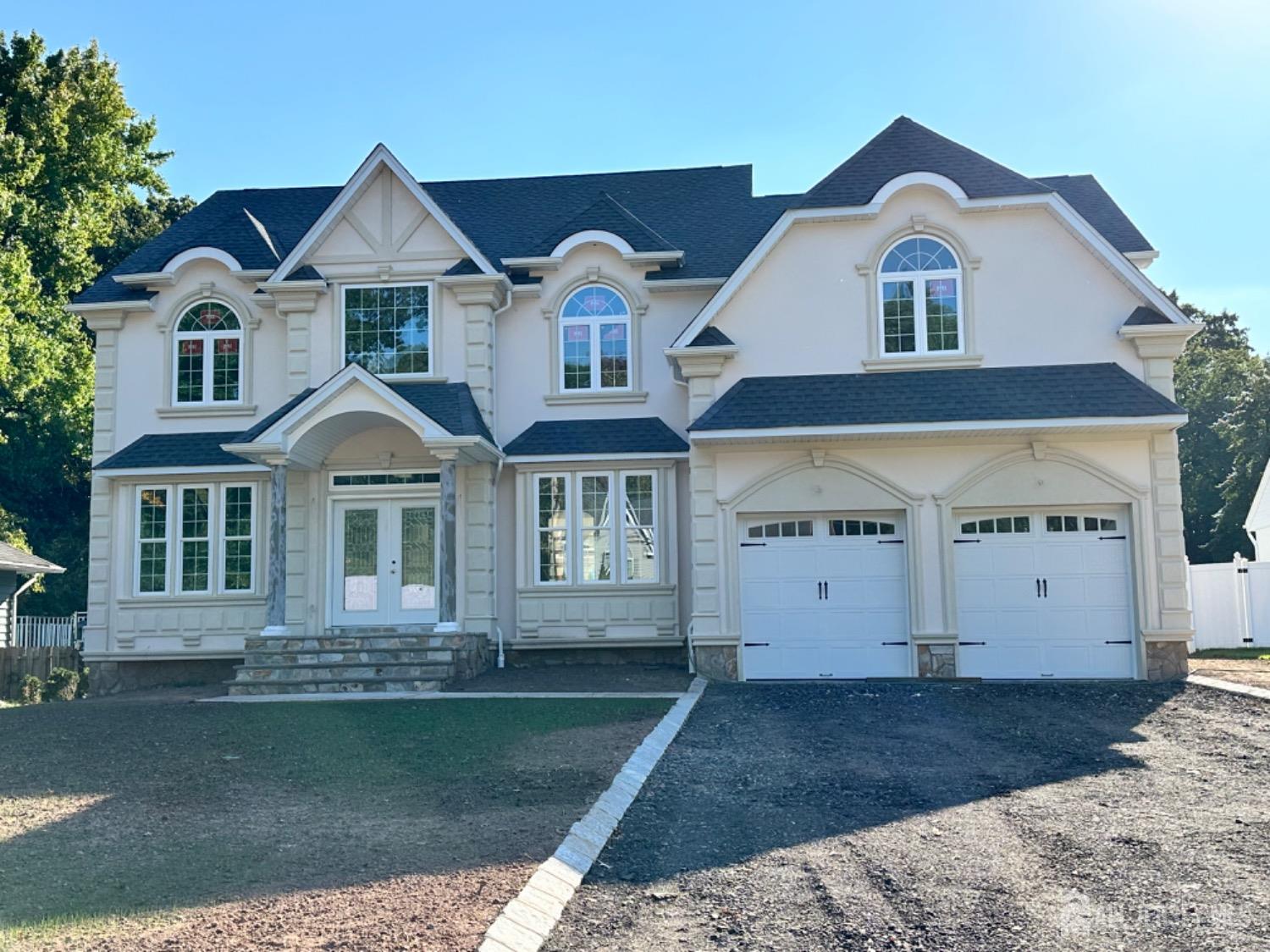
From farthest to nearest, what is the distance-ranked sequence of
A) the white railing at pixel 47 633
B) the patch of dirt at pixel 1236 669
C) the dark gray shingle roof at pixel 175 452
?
the white railing at pixel 47 633 → the dark gray shingle roof at pixel 175 452 → the patch of dirt at pixel 1236 669

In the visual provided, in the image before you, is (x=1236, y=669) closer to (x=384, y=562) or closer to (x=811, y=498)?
(x=811, y=498)

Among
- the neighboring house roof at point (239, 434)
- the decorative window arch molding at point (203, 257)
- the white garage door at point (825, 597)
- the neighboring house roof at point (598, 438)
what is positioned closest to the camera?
the white garage door at point (825, 597)

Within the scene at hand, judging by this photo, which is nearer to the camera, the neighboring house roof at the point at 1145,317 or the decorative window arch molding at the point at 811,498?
the neighboring house roof at the point at 1145,317

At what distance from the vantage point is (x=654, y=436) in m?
17.7

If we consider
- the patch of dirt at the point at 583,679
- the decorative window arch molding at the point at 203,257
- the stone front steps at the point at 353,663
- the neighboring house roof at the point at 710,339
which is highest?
the decorative window arch molding at the point at 203,257

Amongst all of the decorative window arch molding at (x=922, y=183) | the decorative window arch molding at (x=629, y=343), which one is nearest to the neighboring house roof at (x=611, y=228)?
the decorative window arch molding at (x=629, y=343)

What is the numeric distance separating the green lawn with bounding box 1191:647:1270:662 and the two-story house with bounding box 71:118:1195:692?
5916 mm

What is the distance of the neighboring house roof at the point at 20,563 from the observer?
24878mm

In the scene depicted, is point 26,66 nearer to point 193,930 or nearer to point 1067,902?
point 193,930

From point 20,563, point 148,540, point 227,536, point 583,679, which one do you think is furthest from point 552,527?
point 20,563

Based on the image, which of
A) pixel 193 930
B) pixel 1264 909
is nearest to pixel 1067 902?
pixel 1264 909

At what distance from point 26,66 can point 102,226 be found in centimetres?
411

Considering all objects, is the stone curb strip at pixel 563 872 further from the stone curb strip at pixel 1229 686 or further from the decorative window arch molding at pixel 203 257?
the decorative window arch molding at pixel 203 257

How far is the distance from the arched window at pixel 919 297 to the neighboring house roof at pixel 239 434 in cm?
628
